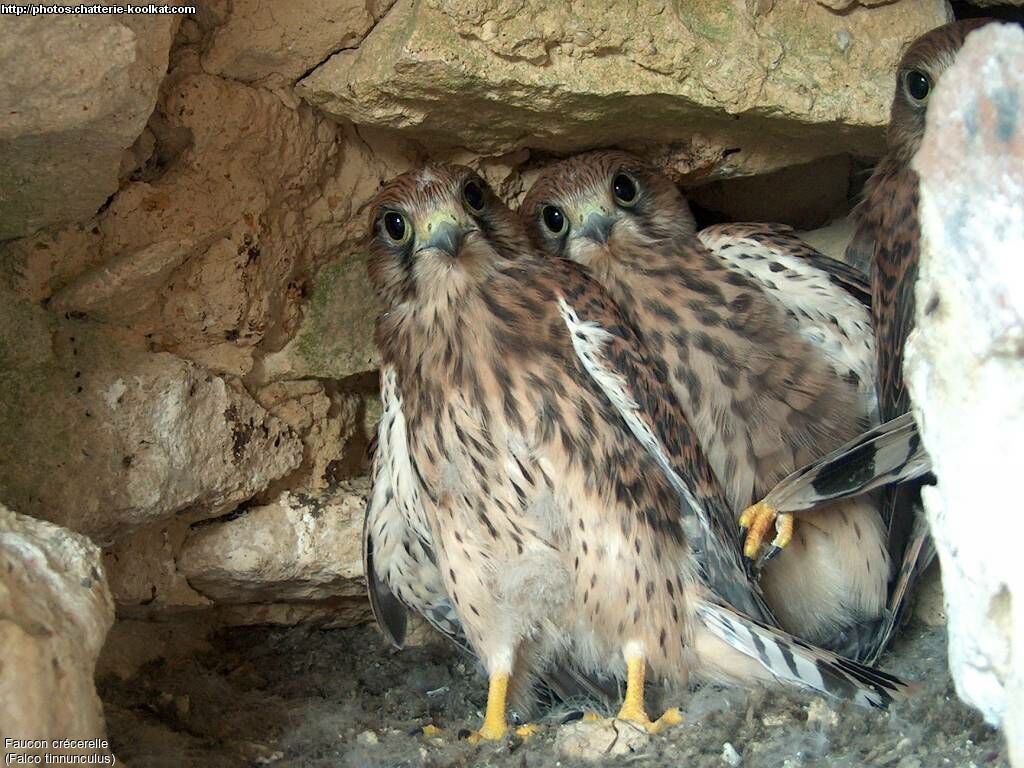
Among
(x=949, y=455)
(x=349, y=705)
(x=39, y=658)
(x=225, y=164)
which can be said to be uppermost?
(x=225, y=164)

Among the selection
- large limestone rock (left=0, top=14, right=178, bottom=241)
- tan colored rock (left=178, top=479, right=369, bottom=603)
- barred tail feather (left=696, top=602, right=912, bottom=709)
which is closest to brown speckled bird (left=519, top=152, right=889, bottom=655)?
barred tail feather (left=696, top=602, right=912, bottom=709)

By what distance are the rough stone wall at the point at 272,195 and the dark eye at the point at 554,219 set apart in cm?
20

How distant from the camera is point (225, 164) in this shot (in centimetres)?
283

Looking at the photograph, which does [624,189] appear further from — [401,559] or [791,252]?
[401,559]

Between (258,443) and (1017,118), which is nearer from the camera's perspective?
(1017,118)

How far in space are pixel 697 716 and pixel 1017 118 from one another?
1480 millimetres

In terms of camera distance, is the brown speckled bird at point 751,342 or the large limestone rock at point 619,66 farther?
the brown speckled bird at point 751,342

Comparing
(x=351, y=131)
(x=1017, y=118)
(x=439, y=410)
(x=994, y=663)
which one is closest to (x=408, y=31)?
(x=351, y=131)

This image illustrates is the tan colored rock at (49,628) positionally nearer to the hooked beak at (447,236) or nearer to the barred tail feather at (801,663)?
the hooked beak at (447,236)

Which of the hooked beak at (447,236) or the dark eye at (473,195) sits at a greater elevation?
the dark eye at (473,195)

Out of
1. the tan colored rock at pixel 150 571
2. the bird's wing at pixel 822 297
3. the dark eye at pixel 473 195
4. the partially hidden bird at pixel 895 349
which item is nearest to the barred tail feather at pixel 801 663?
the partially hidden bird at pixel 895 349

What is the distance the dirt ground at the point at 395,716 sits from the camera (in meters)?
2.24

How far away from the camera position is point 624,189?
10.00ft

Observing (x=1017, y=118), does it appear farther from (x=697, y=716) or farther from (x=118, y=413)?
(x=118, y=413)
